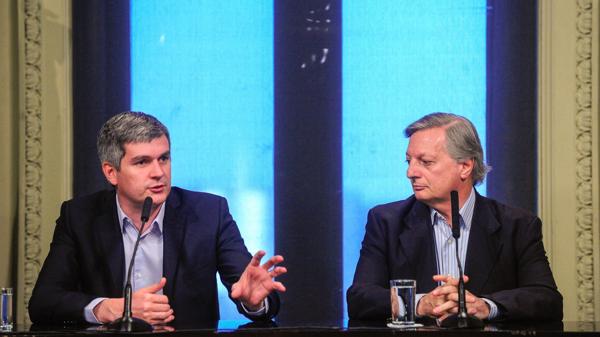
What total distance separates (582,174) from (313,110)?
1.25 metres

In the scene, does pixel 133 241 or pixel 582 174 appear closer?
pixel 133 241

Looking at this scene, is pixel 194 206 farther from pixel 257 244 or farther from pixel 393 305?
pixel 393 305

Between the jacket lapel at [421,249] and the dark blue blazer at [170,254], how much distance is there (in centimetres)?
62

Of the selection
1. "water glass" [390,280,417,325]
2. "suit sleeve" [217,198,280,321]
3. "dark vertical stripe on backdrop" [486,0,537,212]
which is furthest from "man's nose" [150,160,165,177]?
"dark vertical stripe on backdrop" [486,0,537,212]

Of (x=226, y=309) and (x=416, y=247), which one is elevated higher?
(x=416, y=247)

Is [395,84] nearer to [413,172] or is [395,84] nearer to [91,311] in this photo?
[413,172]

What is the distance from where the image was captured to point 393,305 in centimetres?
288

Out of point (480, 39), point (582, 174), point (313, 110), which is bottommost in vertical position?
point (582, 174)

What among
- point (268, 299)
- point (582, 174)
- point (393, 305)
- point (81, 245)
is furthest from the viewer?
point (582, 174)

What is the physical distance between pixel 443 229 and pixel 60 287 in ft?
4.81

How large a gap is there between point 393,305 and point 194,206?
42.2 inches

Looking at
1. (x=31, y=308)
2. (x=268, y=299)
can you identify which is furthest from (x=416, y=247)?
(x=31, y=308)

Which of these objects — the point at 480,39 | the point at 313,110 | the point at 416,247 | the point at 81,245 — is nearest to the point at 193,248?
the point at 81,245

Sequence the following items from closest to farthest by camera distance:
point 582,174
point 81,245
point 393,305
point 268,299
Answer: point 393,305
point 268,299
point 81,245
point 582,174
